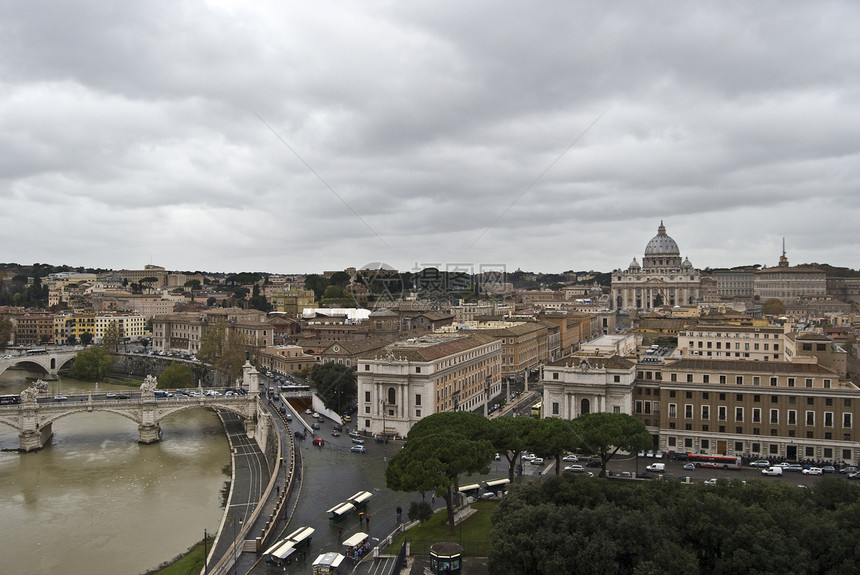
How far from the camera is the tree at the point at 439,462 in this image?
1692cm

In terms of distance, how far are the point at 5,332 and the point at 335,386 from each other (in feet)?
134

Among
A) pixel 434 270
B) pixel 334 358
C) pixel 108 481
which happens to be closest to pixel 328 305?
pixel 434 270

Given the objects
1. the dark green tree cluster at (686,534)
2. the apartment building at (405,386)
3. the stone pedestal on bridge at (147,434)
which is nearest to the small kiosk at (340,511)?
the dark green tree cluster at (686,534)

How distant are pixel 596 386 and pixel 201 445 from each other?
16860mm

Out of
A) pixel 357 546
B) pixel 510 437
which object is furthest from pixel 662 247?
pixel 357 546

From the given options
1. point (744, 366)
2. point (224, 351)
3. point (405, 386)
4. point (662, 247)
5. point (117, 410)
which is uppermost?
point (662, 247)

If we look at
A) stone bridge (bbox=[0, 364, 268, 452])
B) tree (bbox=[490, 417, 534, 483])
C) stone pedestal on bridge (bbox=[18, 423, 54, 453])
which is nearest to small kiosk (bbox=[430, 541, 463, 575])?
tree (bbox=[490, 417, 534, 483])

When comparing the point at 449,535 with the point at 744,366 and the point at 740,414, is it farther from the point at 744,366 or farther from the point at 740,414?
the point at 744,366

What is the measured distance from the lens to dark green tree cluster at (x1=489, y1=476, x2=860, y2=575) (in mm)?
11961

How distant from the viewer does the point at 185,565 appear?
17.7 meters

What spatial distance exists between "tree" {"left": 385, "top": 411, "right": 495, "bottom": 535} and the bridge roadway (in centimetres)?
1431

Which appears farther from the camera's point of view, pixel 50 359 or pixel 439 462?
pixel 50 359

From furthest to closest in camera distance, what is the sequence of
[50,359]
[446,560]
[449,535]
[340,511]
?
[50,359] < [340,511] < [449,535] < [446,560]

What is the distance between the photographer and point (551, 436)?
1998 centimetres
